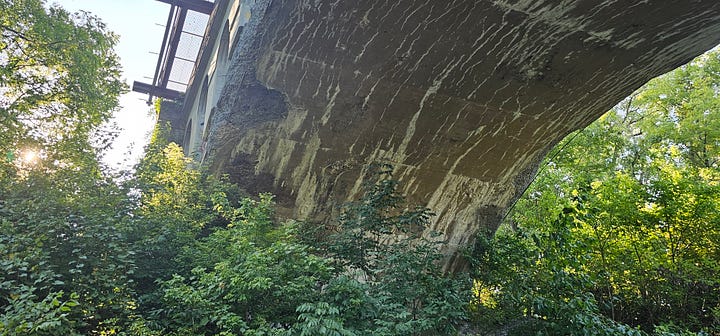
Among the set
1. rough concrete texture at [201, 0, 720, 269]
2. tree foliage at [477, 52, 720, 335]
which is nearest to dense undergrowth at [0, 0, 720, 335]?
tree foliage at [477, 52, 720, 335]

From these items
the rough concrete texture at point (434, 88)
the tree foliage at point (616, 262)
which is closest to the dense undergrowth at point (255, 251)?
the tree foliage at point (616, 262)

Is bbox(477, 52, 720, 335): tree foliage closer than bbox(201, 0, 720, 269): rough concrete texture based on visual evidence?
No

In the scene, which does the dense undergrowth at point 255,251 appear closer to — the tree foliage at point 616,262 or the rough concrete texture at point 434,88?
the tree foliage at point 616,262

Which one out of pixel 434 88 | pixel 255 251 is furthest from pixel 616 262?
pixel 255 251

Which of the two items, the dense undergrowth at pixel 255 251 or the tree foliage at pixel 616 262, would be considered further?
the tree foliage at pixel 616 262

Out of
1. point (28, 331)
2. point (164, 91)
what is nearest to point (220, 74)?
point (28, 331)

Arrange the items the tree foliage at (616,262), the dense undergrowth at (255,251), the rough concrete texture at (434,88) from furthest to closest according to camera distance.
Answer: the tree foliage at (616,262) < the rough concrete texture at (434,88) < the dense undergrowth at (255,251)

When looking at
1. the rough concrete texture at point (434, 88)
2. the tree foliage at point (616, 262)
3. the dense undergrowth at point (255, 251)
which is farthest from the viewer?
the tree foliage at point (616, 262)

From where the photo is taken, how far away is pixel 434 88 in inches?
253

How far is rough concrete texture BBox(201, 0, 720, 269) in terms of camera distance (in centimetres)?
534

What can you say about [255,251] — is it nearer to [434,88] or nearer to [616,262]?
[434,88]

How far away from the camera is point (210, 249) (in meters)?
5.76

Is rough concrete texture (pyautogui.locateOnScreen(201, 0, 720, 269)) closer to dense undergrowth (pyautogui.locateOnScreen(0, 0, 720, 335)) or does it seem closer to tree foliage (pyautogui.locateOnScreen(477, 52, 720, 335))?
dense undergrowth (pyautogui.locateOnScreen(0, 0, 720, 335))

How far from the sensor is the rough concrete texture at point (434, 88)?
5344mm
